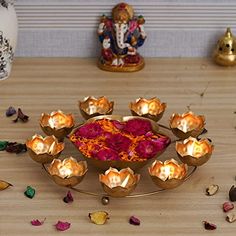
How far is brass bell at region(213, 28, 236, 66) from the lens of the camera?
4.83 ft

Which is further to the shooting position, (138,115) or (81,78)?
(81,78)

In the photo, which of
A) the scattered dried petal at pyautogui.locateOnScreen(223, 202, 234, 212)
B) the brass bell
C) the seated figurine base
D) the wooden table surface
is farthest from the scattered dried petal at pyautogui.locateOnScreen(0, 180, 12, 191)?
the brass bell

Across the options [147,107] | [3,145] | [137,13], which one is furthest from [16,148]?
[137,13]

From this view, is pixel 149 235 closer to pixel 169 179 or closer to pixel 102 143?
pixel 169 179

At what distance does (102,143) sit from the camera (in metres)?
1.08

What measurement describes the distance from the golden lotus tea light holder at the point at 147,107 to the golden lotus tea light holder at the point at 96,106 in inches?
1.6

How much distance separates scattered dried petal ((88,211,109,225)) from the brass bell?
2.08ft

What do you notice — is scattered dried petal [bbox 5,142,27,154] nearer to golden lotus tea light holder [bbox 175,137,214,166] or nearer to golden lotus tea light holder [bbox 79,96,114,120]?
golden lotus tea light holder [bbox 79,96,114,120]

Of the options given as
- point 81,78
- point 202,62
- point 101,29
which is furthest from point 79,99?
point 202,62

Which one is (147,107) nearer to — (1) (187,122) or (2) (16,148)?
(1) (187,122)

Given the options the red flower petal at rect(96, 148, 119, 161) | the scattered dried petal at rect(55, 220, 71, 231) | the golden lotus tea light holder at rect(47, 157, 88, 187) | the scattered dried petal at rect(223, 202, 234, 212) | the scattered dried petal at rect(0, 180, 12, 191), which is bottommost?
the scattered dried petal at rect(55, 220, 71, 231)

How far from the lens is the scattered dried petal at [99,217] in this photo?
940 millimetres

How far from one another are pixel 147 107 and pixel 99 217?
31 centimetres

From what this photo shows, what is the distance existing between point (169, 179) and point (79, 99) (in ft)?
Result: 1.32
